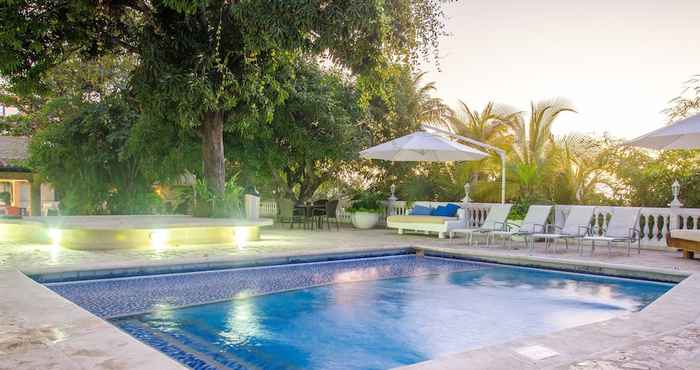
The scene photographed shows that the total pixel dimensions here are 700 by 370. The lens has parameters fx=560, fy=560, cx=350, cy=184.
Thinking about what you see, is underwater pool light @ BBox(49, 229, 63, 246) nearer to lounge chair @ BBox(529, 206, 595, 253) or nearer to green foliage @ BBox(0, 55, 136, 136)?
green foliage @ BBox(0, 55, 136, 136)

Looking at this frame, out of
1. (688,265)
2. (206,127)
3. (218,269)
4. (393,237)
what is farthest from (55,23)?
(688,265)

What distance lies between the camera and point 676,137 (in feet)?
28.6

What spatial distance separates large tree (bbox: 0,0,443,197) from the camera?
8.44 metres

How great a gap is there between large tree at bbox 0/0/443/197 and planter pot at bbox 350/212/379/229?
174 inches

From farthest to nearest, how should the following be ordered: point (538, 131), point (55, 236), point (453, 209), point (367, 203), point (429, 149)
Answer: point (538, 131), point (367, 203), point (453, 209), point (429, 149), point (55, 236)

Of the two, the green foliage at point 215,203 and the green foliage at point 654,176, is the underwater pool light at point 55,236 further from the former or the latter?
the green foliage at point 654,176

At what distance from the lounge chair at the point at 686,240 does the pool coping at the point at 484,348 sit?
1.65 meters

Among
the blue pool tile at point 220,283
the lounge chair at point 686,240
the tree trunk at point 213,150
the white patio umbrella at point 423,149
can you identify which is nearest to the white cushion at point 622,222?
the lounge chair at point 686,240

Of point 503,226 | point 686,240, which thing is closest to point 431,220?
point 503,226

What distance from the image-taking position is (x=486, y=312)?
6367 mm

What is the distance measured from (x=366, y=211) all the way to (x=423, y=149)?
3.79 meters

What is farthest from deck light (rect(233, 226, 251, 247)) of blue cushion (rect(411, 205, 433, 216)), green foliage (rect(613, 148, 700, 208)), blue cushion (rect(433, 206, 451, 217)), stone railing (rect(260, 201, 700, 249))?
green foliage (rect(613, 148, 700, 208))

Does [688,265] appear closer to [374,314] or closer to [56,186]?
[374,314]

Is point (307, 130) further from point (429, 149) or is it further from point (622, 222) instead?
point (622, 222)
